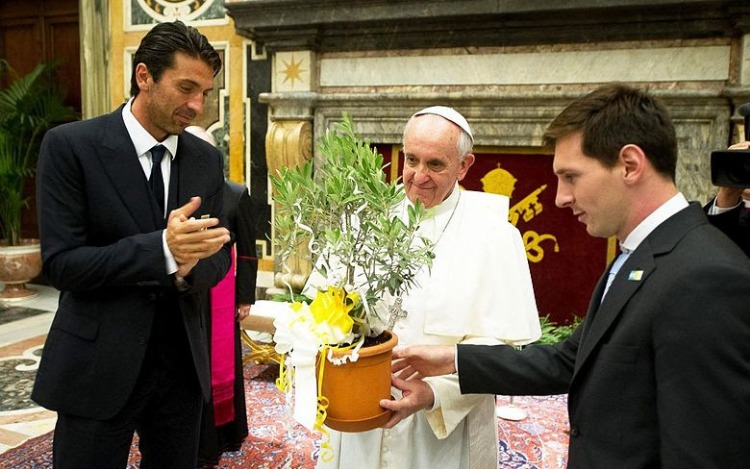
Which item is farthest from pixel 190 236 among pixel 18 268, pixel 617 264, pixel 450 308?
pixel 18 268

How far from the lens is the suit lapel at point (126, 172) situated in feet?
5.52

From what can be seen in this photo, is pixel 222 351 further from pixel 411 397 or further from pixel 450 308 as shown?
pixel 411 397

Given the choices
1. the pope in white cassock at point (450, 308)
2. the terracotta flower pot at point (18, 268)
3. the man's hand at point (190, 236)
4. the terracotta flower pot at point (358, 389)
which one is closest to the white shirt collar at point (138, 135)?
the man's hand at point (190, 236)

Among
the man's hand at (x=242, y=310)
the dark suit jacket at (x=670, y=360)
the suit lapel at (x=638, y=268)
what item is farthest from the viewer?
the man's hand at (x=242, y=310)

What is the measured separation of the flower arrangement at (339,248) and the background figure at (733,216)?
121cm

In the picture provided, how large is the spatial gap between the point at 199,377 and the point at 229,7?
428 cm

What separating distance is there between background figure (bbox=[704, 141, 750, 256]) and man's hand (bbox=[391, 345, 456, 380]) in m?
1.06

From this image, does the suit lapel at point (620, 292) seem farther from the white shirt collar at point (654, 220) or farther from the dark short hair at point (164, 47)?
the dark short hair at point (164, 47)

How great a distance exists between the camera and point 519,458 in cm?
319

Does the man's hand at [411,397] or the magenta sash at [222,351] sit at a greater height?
the man's hand at [411,397]

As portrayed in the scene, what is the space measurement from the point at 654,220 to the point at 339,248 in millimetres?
626

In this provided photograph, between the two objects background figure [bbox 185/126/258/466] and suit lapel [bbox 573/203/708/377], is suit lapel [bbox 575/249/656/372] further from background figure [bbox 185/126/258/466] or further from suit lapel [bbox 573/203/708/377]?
background figure [bbox 185/126/258/466]

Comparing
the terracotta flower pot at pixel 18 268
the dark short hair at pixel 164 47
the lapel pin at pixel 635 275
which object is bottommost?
the terracotta flower pot at pixel 18 268

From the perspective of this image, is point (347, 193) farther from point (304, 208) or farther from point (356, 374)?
point (356, 374)
